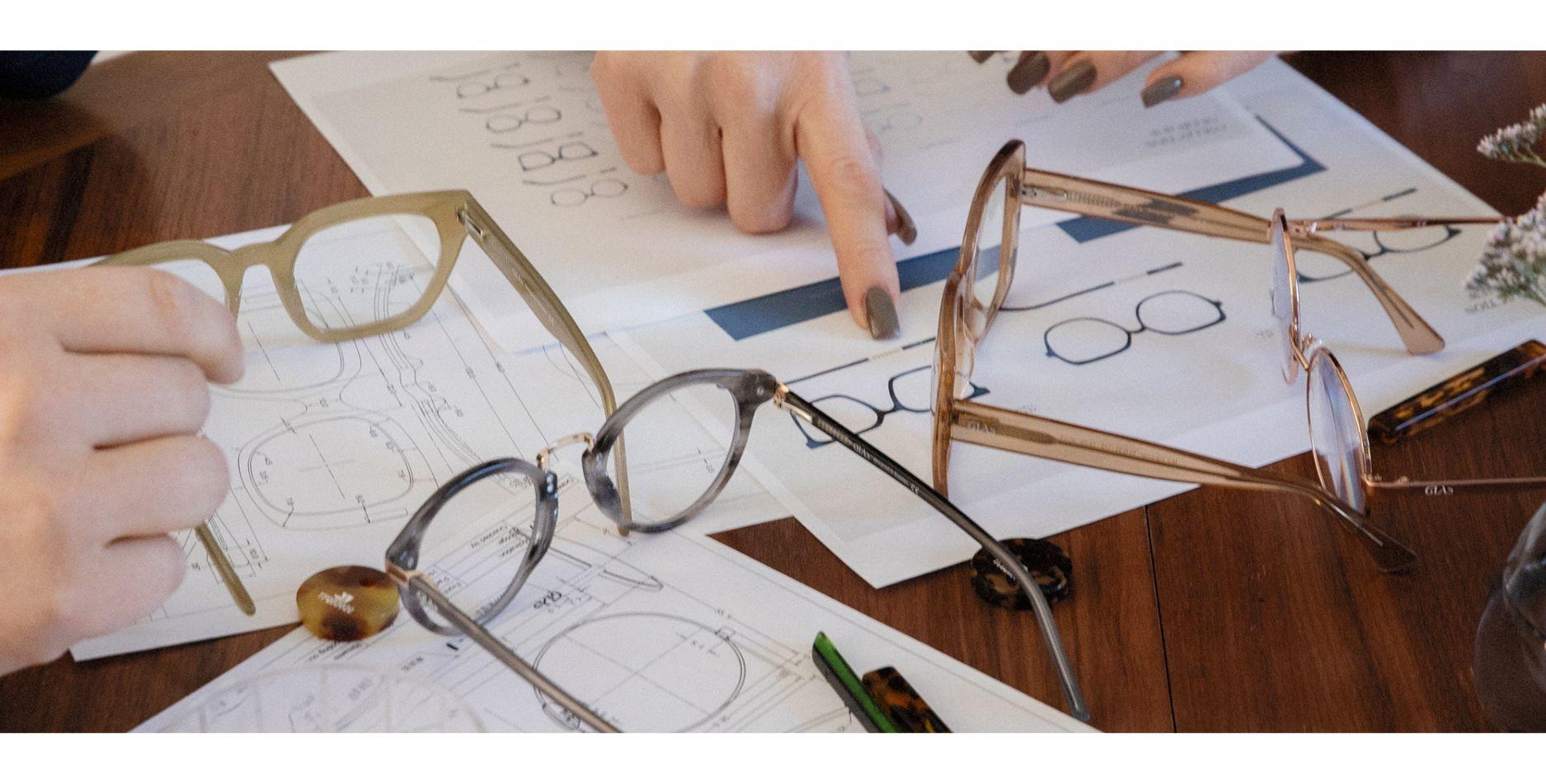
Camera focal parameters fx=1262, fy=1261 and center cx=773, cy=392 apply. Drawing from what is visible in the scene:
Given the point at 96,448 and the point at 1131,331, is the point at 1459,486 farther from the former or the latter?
the point at 96,448

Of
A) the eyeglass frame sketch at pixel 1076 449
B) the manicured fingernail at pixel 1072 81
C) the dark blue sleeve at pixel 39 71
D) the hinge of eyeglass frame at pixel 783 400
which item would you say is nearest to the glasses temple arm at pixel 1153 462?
the eyeglass frame sketch at pixel 1076 449

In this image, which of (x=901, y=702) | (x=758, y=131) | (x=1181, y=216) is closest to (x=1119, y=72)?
(x=1181, y=216)

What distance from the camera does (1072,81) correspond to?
3.73 feet

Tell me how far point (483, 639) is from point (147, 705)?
0.57ft

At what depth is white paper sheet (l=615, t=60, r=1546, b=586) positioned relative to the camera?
781mm

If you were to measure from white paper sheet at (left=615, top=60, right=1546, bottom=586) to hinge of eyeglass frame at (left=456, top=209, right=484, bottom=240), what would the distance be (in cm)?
13

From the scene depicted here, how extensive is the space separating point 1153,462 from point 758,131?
1.46 ft

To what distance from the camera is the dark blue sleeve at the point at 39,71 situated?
1139mm

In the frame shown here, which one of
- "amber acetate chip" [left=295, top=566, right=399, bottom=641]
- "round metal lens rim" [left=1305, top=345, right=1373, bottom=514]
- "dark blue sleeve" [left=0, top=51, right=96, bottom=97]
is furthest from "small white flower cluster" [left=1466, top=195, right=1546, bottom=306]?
"dark blue sleeve" [left=0, top=51, right=96, bottom=97]

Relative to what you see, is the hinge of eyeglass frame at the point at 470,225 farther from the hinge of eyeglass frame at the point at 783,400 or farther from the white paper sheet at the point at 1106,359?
the hinge of eyeglass frame at the point at 783,400

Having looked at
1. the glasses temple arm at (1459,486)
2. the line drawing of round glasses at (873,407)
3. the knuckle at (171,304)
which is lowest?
the line drawing of round glasses at (873,407)

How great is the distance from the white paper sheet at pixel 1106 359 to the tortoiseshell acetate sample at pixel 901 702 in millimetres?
77

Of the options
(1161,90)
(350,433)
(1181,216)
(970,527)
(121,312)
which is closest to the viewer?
(121,312)

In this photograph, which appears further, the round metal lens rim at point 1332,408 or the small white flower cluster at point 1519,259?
the round metal lens rim at point 1332,408
